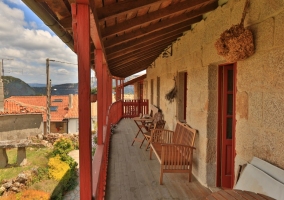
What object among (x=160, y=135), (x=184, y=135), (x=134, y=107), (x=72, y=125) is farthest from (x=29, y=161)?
(x=184, y=135)

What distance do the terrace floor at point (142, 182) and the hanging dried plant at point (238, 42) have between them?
209 cm

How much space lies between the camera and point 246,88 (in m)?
2.45

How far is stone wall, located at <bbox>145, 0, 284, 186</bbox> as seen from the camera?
195cm

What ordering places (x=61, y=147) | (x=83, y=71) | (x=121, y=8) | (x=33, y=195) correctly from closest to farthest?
(x=83, y=71)
(x=121, y=8)
(x=33, y=195)
(x=61, y=147)

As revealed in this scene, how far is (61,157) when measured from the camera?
13508mm

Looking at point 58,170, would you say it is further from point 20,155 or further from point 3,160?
point 3,160

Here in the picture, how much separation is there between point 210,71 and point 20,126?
18406mm

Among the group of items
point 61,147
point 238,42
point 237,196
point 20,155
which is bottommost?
point 20,155

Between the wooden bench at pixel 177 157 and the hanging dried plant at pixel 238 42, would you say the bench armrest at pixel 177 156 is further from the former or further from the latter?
the hanging dried plant at pixel 238 42

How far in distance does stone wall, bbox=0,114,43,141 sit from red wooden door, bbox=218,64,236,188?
58.6 ft

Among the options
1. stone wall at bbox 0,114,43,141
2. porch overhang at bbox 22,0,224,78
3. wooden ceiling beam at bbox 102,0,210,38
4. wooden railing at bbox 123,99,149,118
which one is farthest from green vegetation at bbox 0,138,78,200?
wooden ceiling beam at bbox 102,0,210,38

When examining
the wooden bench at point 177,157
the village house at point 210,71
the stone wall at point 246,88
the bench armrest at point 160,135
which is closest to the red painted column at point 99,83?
the village house at point 210,71

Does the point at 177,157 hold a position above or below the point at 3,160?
above

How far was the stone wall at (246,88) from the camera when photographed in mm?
1948
